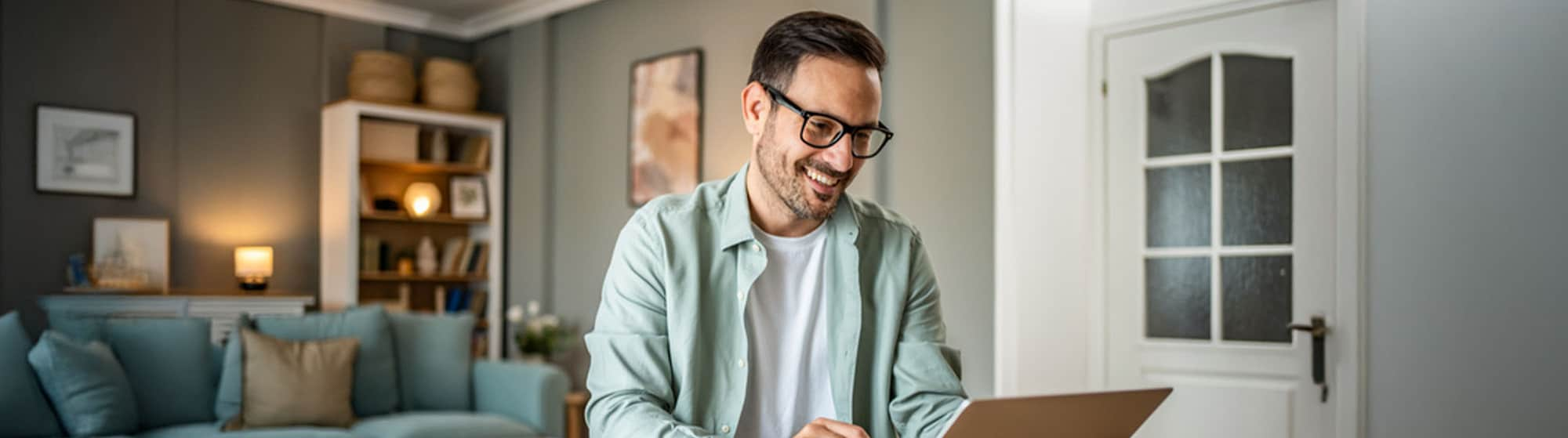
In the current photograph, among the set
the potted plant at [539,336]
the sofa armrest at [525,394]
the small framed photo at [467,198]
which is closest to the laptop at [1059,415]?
the sofa armrest at [525,394]

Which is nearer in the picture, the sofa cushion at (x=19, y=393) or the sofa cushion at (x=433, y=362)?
the sofa cushion at (x=19, y=393)

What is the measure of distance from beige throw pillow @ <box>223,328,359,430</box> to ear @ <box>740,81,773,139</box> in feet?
10.9

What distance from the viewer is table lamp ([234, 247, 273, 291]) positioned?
6152mm

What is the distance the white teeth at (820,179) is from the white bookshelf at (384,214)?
5.48 m

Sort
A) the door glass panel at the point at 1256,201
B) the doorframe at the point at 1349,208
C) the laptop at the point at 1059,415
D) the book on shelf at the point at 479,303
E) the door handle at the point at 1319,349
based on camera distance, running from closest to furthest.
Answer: the laptop at the point at 1059,415 < the doorframe at the point at 1349,208 < the door handle at the point at 1319,349 < the door glass panel at the point at 1256,201 < the book on shelf at the point at 479,303

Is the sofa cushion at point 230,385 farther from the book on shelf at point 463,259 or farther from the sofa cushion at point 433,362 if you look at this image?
the book on shelf at point 463,259

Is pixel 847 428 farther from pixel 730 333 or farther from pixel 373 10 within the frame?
pixel 373 10

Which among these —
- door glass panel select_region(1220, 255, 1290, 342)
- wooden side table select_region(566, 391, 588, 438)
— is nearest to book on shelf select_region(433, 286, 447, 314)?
wooden side table select_region(566, 391, 588, 438)

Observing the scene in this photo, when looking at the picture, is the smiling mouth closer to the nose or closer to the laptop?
the nose

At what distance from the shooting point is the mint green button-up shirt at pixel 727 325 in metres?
1.58

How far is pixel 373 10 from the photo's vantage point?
275 inches

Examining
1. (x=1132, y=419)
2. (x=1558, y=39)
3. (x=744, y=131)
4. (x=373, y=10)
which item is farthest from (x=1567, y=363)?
(x=373, y=10)

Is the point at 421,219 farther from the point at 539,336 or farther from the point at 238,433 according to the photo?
the point at 238,433

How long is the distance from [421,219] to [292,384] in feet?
8.29
